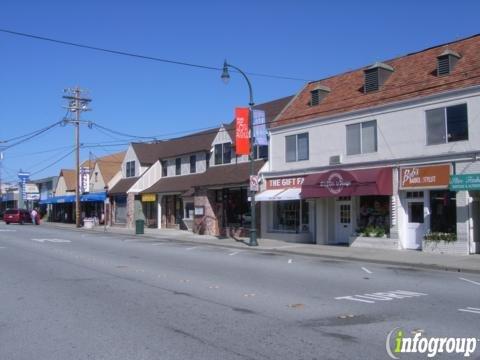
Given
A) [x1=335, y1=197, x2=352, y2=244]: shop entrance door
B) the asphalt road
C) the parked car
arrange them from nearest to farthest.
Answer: the asphalt road, [x1=335, y1=197, x2=352, y2=244]: shop entrance door, the parked car

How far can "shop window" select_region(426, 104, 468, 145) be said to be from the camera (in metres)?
20.4

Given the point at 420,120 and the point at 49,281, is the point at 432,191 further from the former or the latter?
the point at 49,281

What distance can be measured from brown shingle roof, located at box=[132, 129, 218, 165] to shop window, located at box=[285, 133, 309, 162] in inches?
369

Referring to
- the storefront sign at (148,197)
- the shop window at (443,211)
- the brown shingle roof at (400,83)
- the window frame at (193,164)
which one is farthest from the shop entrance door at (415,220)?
the storefront sign at (148,197)

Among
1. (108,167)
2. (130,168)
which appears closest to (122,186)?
(130,168)

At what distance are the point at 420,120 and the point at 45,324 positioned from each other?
17.3 metres

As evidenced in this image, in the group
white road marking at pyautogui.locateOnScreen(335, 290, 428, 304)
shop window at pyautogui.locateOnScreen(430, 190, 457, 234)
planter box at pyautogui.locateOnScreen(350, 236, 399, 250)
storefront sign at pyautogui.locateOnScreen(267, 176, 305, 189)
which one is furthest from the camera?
storefront sign at pyautogui.locateOnScreen(267, 176, 305, 189)

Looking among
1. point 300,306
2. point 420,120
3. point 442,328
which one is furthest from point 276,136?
point 442,328

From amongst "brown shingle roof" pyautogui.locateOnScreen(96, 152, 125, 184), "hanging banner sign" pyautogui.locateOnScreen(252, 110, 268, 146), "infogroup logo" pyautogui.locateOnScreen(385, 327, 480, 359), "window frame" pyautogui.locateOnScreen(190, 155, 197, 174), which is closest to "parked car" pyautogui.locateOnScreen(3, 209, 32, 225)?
"brown shingle roof" pyautogui.locateOnScreen(96, 152, 125, 184)

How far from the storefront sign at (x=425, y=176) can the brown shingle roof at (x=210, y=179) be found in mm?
9714

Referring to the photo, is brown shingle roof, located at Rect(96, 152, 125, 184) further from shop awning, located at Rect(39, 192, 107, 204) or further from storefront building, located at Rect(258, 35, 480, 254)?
storefront building, located at Rect(258, 35, 480, 254)

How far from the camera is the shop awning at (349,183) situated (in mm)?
22484

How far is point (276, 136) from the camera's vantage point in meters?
29.2

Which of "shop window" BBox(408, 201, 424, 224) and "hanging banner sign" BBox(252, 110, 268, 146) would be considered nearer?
"shop window" BBox(408, 201, 424, 224)
